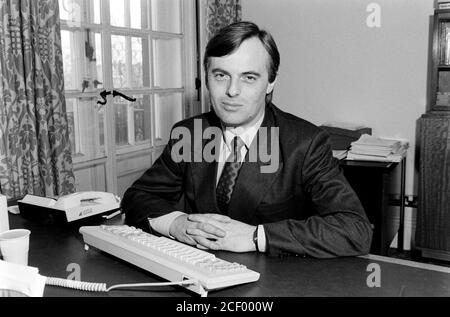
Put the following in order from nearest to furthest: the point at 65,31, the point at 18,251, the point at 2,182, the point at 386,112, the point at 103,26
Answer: the point at 18,251 → the point at 2,182 → the point at 65,31 → the point at 103,26 → the point at 386,112

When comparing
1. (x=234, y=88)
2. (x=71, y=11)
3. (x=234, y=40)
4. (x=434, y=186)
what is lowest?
(x=434, y=186)

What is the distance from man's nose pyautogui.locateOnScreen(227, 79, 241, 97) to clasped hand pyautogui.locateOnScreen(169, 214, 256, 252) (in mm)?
393

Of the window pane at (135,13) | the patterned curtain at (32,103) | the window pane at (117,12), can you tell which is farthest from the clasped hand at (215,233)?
the window pane at (135,13)

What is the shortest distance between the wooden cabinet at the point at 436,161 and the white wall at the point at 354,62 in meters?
0.25

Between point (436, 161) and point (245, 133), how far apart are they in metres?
2.01

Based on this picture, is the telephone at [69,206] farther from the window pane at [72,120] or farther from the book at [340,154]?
the book at [340,154]

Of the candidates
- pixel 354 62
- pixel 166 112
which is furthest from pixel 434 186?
pixel 166 112

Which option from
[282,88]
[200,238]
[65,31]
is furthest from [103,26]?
[200,238]

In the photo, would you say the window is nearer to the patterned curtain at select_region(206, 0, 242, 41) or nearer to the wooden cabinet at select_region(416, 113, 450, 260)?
the patterned curtain at select_region(206, 0, 242, 41)

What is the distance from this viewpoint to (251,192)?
1.58 m

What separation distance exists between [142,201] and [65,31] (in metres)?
1.72

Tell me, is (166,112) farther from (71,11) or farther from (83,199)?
(83,199)

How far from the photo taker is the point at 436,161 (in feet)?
10.6
